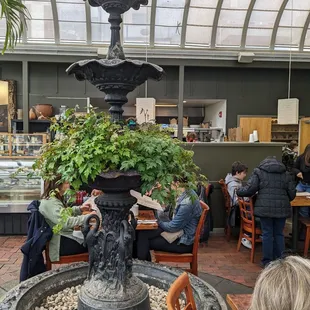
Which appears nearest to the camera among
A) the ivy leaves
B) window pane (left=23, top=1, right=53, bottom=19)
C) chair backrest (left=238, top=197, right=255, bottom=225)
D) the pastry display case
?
the ivy leaves

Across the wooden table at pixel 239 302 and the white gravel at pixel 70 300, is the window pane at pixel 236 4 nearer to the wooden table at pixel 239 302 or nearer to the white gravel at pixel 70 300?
→ the white gravel at pixel 70 300

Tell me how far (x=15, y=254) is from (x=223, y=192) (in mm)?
3363

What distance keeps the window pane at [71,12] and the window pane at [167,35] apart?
1840 mm

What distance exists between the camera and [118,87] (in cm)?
199

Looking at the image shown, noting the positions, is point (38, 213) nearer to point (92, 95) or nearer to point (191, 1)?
point (92, 95)

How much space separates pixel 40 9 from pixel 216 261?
6.96 metres

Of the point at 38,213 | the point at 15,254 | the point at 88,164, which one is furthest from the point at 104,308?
the point at 15,254

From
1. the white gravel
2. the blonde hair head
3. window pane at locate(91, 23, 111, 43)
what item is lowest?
the white gravel

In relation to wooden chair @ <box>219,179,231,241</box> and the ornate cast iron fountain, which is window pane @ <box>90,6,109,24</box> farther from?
the ornate cast iron fountain

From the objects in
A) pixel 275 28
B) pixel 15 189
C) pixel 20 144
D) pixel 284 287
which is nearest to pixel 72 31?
pixel 20 144

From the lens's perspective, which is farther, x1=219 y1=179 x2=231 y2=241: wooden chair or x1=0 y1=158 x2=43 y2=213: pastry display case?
x1=219 y1=179 x2=231 y2=241: wooden chair

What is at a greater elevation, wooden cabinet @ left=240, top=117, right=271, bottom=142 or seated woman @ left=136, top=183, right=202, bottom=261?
wooden cabinet @ left=240, top=117, right=271, bottom=142

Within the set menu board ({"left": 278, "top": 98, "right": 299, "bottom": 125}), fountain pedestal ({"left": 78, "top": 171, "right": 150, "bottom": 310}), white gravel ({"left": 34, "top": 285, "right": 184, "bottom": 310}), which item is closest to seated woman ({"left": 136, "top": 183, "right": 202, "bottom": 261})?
white gravel ({"left": 34, "top": 285, "right": 184, "bottom": 310})

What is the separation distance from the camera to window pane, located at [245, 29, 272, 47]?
336 inches
